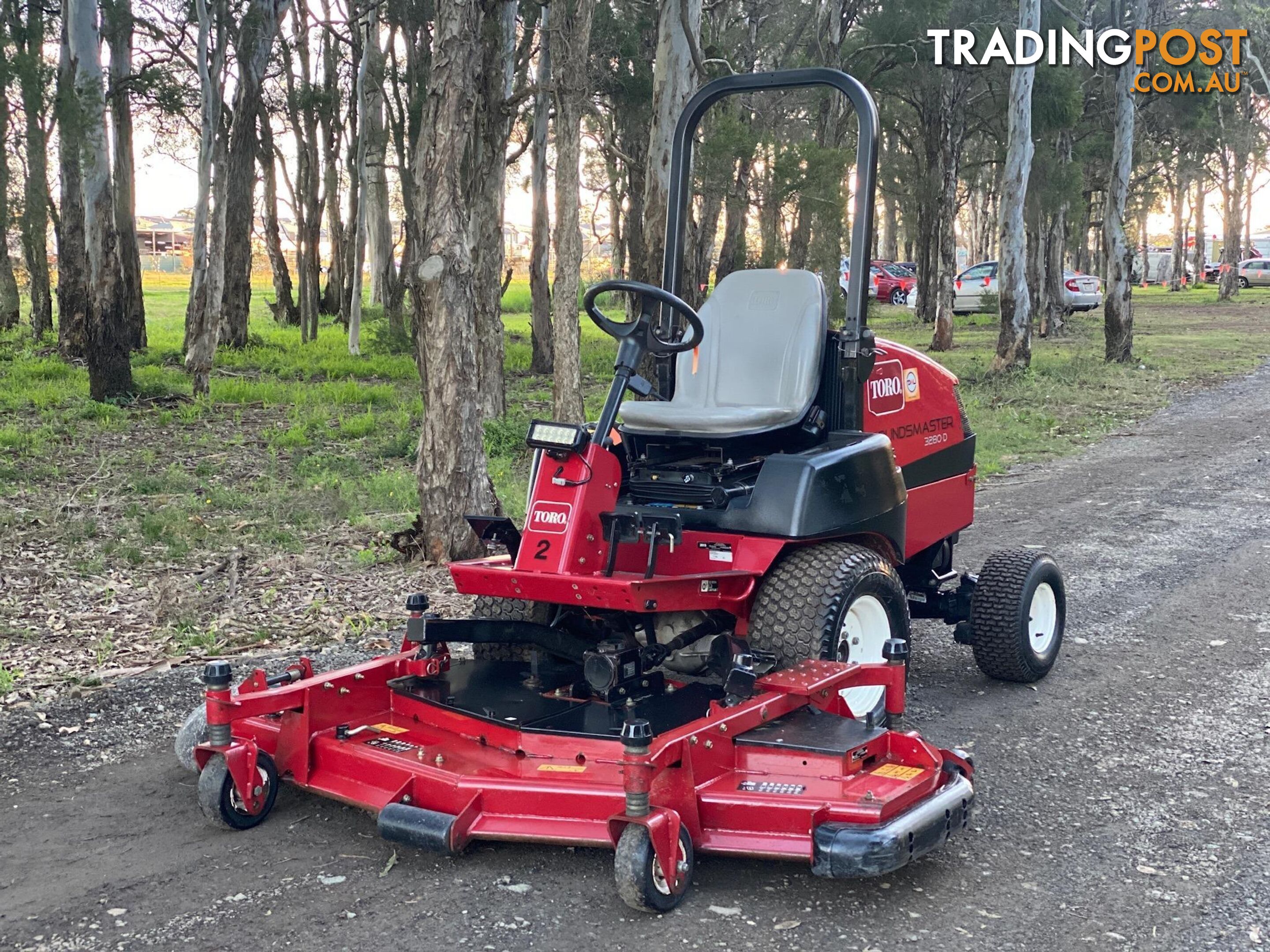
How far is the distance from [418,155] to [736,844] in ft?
17.3

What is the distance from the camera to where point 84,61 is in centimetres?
1416

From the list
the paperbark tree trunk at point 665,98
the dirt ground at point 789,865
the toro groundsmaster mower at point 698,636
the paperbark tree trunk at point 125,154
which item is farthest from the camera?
the paperbark tree trunk at point 125,154

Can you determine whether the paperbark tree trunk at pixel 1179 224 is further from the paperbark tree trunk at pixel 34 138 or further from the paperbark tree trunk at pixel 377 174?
the paperbark tree trunk at pixel 34 138

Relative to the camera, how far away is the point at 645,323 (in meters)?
4.70

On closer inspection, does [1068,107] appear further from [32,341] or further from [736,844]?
[736,844]

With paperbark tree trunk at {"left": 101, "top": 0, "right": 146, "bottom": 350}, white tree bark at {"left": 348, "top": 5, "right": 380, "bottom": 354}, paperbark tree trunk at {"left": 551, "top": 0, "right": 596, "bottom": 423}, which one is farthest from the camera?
white tree bark at {"left": 348, "top": 5, "right": 380, "bottom": 354}

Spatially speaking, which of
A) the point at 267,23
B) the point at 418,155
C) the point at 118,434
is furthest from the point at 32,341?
the point at 418,155

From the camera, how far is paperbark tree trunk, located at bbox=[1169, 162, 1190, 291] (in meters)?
48.0

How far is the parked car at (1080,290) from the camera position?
105ft

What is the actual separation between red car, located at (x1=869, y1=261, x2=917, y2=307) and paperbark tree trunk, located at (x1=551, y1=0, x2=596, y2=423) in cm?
2638

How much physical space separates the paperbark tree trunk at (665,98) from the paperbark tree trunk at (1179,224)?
3771 cm

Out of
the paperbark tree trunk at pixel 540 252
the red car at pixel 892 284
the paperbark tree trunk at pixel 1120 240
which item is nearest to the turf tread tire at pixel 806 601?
the paperbark tree trunk at pixel 540 252

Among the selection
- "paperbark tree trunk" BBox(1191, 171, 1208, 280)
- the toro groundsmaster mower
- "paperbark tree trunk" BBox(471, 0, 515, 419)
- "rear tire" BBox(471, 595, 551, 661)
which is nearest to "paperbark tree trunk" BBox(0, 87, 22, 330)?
"paperbark tree trunk" BBox(471, 0, 515, 419)

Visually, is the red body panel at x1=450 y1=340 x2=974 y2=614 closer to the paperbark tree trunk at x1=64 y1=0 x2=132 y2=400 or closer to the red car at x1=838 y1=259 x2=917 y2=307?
the paperbark tree trunk at x1=64 y1=0 x2=132 y2=400
